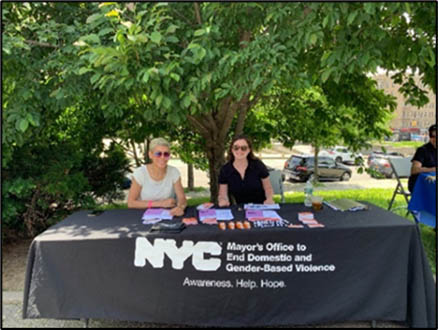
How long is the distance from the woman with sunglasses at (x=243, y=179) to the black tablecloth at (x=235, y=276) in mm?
1215

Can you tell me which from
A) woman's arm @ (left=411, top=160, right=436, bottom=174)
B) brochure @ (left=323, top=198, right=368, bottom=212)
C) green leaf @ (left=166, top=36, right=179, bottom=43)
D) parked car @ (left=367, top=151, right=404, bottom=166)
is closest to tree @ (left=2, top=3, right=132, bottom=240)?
green leaf @ (left=166, top=36, right=179, bottom=43)

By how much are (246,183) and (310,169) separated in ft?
57.3

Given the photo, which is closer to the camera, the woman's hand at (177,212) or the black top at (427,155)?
the woman's hand at (177,212)

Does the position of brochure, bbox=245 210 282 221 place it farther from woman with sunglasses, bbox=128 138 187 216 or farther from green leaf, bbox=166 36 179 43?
green leaf, bbox=166 36 179 43

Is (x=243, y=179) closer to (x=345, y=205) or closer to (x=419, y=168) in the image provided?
(x=345, y=205)

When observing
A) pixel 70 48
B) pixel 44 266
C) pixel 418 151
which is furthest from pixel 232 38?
pixel 418 151

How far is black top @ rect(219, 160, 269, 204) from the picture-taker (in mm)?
3693

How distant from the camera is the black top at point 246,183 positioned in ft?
12.1

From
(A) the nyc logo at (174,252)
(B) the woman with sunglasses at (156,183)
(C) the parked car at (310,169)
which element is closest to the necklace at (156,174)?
(B) the woman with sunglasses at (156,183)

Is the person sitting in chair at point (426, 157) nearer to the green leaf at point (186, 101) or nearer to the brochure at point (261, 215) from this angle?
the brochure at point (261, 215)

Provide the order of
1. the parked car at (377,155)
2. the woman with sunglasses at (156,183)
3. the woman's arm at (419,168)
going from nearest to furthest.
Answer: the woman with sunglasses at (156,183) → the woman's arm at (419,168) → the parked car at (377,155)

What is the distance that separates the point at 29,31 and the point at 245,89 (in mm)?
2205

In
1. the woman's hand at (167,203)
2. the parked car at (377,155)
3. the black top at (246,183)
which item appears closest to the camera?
the woman's hand at (167,203)

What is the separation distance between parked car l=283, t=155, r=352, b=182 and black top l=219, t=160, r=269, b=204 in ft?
55.8
